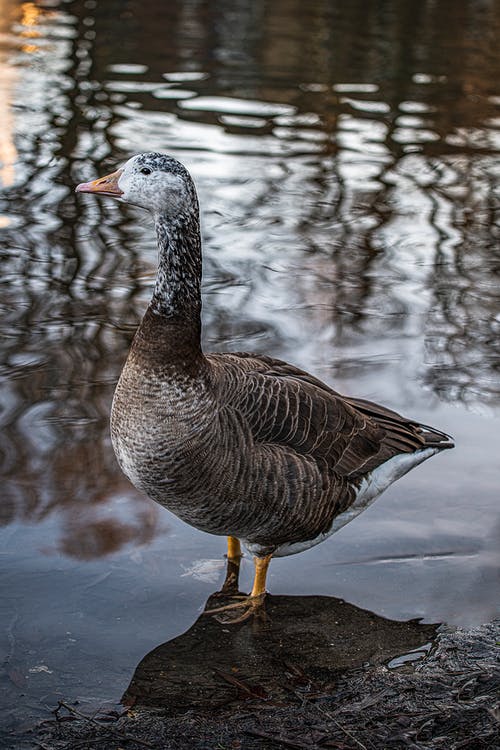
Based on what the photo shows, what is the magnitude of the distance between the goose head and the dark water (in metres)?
1.93

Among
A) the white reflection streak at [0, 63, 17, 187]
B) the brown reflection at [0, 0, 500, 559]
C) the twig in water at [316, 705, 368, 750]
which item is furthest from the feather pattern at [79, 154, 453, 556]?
the white reflection streak at [0, 63, 17, 187]

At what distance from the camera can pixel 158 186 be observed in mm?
4285

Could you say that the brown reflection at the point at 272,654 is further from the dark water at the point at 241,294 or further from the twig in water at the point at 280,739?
the twig in water at the point at 280,739

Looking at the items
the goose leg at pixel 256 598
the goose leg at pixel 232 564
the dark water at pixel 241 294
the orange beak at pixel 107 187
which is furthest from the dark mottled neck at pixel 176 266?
the dark water at pixel 241 294

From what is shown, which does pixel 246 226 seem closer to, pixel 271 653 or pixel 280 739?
pixel 271 653

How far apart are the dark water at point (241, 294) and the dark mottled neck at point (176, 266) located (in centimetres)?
148

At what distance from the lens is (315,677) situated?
446 cm

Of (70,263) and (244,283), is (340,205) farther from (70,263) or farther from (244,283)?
(70,263)

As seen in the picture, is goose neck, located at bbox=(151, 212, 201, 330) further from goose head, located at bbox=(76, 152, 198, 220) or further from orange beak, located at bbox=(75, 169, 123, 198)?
orange beak, located at bbox=(75, 169, 123, 198)

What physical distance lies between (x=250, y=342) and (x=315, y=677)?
3.78m

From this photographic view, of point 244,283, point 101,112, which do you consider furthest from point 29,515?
point 101,112

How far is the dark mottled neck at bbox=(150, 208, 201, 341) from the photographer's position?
14.4 feet

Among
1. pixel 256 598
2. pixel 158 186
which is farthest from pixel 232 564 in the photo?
pixel 158 186

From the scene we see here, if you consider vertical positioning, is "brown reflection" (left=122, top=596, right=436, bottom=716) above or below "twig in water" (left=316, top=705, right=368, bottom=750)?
below
